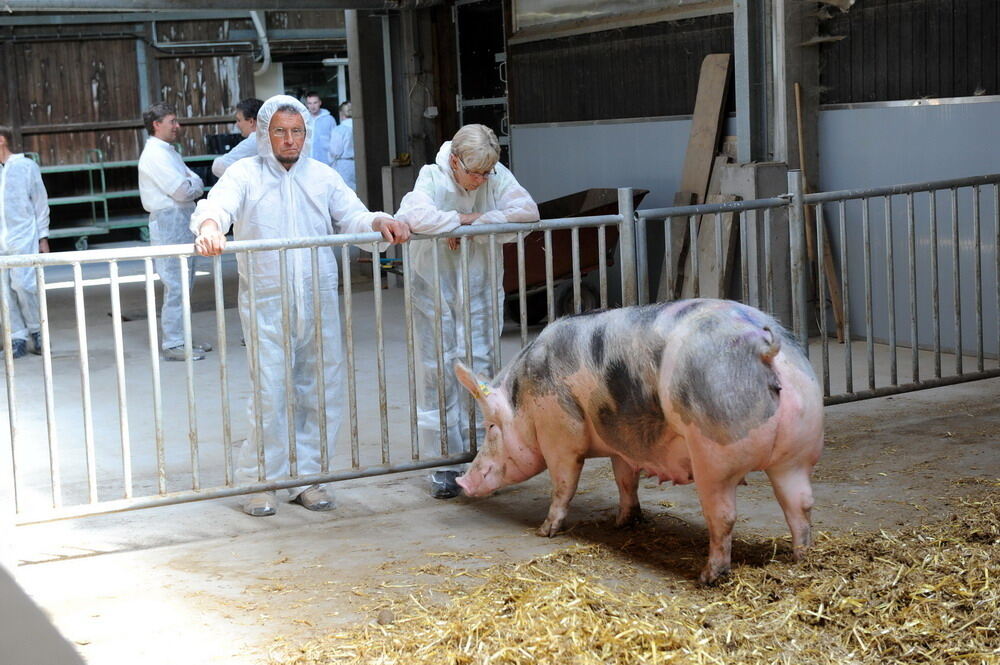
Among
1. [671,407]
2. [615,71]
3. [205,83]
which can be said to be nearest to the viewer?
[671,407]

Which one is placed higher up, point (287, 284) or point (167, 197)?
point (167, 197)

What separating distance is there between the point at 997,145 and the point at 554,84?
4.77 m

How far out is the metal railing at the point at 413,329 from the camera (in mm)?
4738

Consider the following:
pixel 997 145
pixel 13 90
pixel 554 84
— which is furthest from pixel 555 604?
pixel 13 90

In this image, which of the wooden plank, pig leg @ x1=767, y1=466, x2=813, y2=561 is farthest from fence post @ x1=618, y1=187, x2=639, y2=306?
the wooden plank

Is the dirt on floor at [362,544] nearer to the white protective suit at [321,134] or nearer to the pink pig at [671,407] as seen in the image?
the pink pig at [671,407]

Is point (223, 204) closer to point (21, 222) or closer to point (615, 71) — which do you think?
point (21, 222)

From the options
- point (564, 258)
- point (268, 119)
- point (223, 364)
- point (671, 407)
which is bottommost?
point (671, 407)

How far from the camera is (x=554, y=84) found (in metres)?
11.4

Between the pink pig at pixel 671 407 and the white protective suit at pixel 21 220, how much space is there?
5951 mm

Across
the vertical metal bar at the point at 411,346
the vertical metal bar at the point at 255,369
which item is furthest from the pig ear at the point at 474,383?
the vertical metal bar at the point at 255,369

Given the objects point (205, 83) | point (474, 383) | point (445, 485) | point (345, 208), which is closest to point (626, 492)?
point (474, 383)

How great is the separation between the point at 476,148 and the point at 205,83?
14.8 meters

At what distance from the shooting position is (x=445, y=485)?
17.4ft
